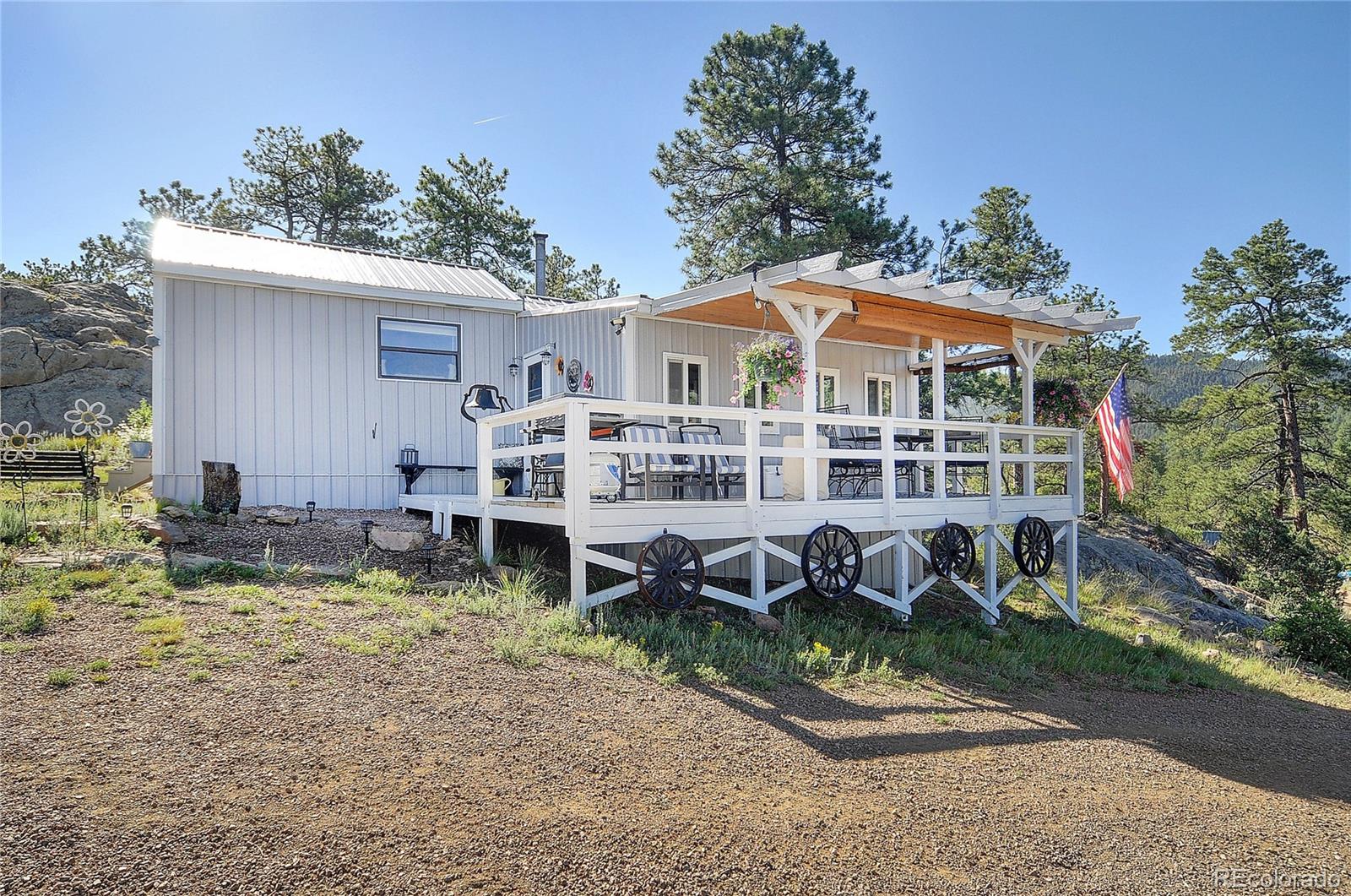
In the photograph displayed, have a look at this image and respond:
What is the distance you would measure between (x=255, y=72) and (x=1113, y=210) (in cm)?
2507

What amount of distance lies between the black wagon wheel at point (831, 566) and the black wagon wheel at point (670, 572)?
1.21 meters

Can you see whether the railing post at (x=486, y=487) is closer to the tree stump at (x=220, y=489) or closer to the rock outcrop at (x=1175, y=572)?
the tree stump at (x=220, y=489)

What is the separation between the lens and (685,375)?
402 inches

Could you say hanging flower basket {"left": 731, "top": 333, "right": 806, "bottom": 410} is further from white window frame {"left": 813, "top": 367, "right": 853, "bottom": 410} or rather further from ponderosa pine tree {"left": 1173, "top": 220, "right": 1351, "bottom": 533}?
ponderosa pine tree {"left": 1173, "top": 220, "right": 1351, "bottom": 533}

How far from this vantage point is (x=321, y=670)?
4609mm

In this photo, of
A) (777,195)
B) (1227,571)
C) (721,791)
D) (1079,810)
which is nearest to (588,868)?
(721,791)


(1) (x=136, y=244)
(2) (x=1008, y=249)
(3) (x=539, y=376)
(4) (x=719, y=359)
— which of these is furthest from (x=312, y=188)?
(2) (x=1008, y=249)

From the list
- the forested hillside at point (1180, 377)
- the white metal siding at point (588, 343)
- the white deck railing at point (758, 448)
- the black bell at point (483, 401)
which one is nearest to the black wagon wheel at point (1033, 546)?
the white deck railing at point (758, 448)

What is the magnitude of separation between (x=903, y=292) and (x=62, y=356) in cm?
2101

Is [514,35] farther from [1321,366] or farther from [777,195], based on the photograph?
[1321,366]

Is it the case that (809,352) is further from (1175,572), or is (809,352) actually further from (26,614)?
(1175,572)

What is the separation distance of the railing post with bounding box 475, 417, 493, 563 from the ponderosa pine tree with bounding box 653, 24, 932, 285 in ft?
41.1

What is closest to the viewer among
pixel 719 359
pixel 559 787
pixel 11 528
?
pixel 559 787

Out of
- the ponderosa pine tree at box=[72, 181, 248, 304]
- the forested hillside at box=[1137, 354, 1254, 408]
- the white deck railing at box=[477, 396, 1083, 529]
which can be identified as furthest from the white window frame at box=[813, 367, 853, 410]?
the ponderosa pine tree at box=[72, 181, 248, 304]
